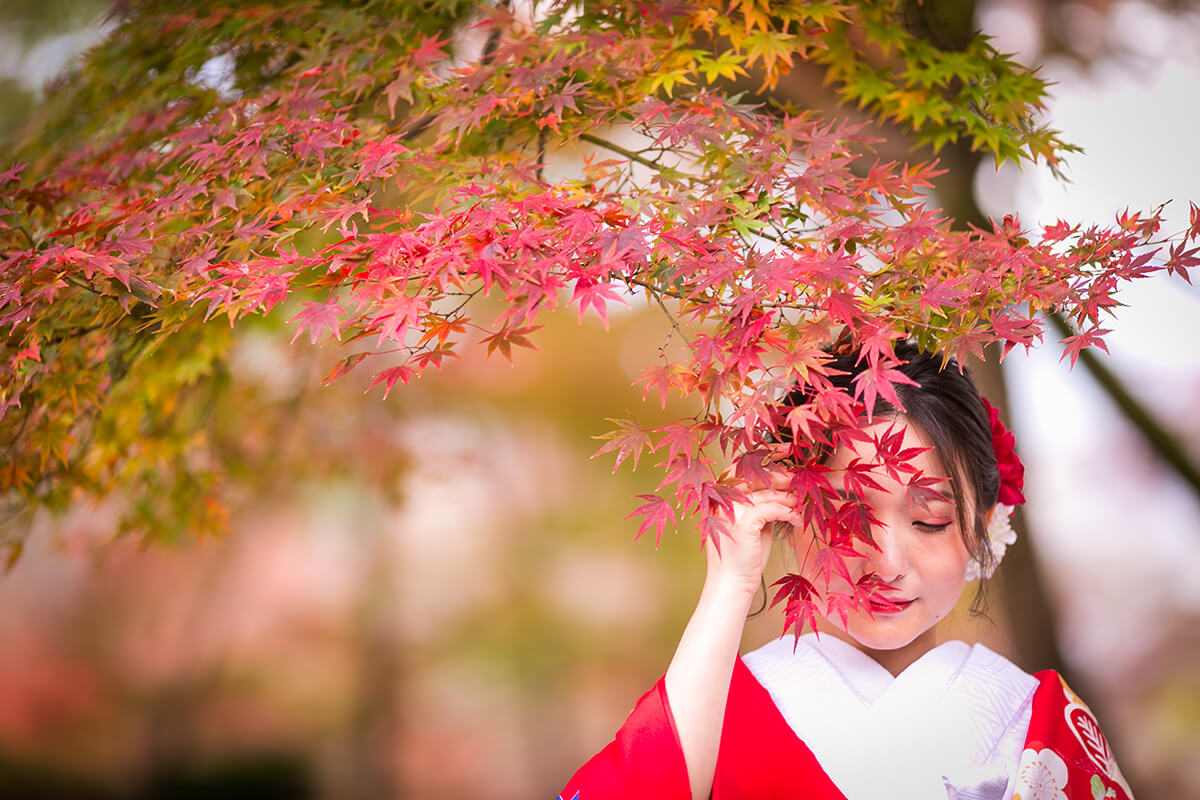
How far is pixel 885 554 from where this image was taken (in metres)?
1.66

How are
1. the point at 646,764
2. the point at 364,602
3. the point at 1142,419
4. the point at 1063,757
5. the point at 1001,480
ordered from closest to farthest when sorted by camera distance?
the point at 646,764 < the point at 1063,757 < the point at 1001,480 < the point at 1142,419 < the point at 364,602

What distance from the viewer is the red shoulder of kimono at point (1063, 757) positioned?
1722 millimetres

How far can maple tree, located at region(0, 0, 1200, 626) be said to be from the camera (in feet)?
4.45

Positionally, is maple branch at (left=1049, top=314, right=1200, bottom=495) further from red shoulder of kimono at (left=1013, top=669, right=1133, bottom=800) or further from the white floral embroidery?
the white floral embroidery

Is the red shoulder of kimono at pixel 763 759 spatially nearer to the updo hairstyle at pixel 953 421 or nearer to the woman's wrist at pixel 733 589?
the woman's wrist at pixel 733 589

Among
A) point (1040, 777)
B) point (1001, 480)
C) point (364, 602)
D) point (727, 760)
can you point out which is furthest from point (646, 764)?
point (364, 602)

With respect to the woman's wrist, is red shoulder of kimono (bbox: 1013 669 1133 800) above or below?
below

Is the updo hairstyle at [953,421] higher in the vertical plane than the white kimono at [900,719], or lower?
higher

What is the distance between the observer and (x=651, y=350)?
15.5 ft

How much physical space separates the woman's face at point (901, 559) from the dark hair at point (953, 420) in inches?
0.9

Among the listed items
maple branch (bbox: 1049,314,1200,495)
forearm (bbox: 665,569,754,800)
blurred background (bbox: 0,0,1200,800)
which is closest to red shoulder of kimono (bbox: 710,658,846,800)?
forearm (bbox: 665,569,754,800)

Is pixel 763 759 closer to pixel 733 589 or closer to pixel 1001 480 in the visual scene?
pixel 733 589

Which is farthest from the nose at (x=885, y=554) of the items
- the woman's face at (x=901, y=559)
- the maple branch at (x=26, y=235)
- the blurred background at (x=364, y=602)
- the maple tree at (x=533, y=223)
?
the blurred background at (x=364, y=602)

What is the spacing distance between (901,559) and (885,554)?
1.6 inches
